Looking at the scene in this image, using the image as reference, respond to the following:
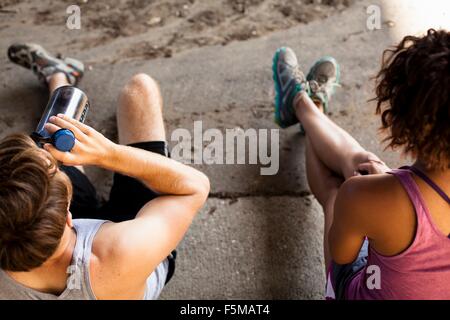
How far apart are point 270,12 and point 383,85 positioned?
1.52 metres

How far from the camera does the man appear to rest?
102 centimetres

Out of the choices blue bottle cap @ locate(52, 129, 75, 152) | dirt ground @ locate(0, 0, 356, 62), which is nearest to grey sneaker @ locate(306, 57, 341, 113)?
dirt ground @ locate(0, 0, 356, 62)

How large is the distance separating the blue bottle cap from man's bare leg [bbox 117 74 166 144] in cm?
52

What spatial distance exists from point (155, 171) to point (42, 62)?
1.06 m

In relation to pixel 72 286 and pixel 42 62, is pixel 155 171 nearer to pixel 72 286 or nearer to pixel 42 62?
pixel 72 286

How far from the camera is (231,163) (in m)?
2.02

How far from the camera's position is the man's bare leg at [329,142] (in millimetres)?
1674

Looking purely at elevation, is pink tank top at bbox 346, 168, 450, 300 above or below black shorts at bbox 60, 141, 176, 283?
above

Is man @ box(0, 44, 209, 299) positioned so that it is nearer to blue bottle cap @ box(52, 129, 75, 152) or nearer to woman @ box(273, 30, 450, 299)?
blue bottle cap @ box(52, 129, 75, 152)

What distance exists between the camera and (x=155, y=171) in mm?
1415

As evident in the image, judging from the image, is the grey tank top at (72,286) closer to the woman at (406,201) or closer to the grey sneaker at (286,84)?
the woman at (406,201)

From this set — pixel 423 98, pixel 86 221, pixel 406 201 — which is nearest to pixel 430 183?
pixel 406 201

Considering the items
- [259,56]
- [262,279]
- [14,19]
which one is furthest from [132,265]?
[14,19]

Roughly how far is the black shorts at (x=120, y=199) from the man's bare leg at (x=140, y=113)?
0.14ft
